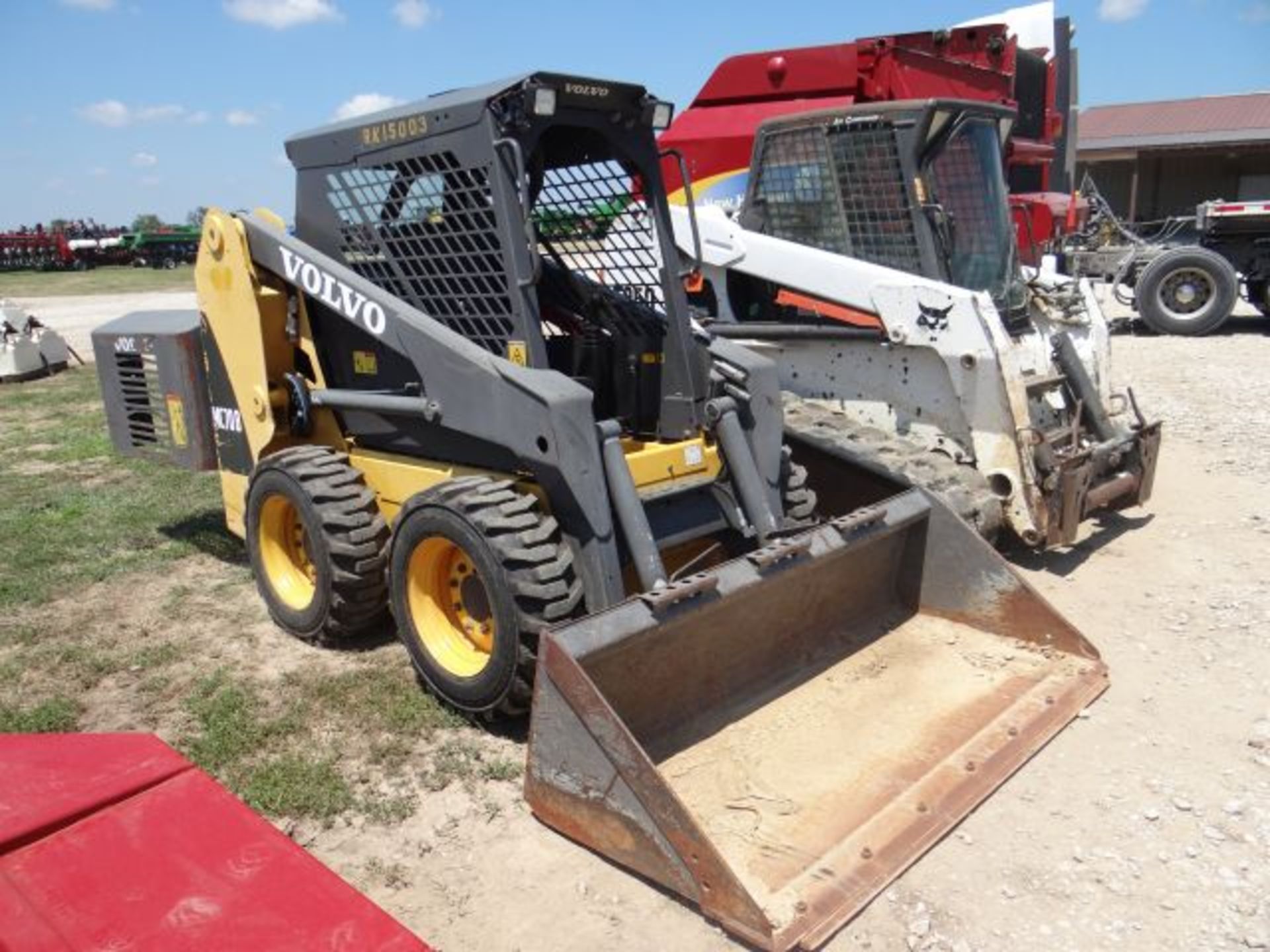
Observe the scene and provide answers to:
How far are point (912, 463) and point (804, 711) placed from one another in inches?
70.7

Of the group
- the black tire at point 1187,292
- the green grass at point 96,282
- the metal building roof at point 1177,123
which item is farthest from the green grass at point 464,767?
the metal building roof at point 1177,123

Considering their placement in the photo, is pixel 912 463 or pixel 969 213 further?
pixel 969 213

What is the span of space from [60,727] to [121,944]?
2.66 meters

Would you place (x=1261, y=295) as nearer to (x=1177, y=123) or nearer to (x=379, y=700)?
(x=379, y=700)

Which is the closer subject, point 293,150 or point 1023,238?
point 293,150

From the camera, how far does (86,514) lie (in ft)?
20.7

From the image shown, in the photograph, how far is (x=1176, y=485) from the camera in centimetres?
674

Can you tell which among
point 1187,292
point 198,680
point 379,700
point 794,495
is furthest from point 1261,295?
point 198,680

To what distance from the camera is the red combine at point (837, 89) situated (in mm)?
7152

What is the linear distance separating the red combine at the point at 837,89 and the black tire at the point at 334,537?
3685mm

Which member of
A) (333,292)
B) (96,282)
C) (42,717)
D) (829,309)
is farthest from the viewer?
(96,282)

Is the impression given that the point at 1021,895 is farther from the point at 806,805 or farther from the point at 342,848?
the point at 342,848

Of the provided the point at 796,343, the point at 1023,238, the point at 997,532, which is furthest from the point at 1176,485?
the point at 796,343

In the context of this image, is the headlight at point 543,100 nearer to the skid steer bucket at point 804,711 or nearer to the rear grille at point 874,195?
the skid steer bucket at point 804,711
